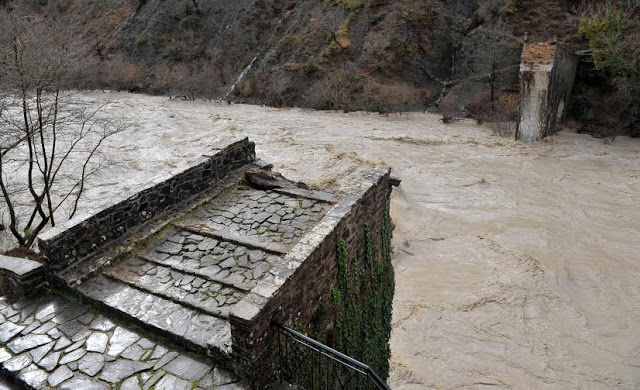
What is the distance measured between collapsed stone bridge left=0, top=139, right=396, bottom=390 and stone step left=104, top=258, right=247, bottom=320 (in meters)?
0.02

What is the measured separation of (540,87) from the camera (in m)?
18.2

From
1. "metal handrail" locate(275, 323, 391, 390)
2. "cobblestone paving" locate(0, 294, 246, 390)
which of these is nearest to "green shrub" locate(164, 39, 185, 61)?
"cobblestone paving" locate(0, 294, 246, 390)

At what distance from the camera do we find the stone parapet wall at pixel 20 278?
5605 millimetres

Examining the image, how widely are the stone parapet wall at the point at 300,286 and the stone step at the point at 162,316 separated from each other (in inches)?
14.1

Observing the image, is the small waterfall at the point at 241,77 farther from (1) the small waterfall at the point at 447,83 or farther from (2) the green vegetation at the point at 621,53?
(2) the green vegetation at the point at 621,53

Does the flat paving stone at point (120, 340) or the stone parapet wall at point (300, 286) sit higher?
the stone parapet wall at point (300, 286)

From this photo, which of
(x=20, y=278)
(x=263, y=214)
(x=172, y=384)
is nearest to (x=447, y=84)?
(x=263, y=214)

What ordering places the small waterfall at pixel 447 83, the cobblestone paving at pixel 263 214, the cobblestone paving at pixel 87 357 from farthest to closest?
the small waterfall at pixel 447 83 → the cobblestone paving at pixel 263 214 → the cobblestone paving at pixel 87 357

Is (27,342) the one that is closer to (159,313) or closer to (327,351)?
(159,313)

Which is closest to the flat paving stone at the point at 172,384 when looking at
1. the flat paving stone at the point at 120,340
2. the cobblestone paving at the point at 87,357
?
the cobblestone paving at the point at 87,357

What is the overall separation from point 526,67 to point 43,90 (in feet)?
54.2

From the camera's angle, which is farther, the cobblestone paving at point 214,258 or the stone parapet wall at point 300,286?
the cobblestone paving at point 214,258

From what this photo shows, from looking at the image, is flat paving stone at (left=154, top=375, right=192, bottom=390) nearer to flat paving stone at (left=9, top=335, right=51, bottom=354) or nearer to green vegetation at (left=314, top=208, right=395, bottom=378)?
flat paving stone at (left=9, top=335, right=51, bottom=354)

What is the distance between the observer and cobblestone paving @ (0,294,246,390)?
176 inches
